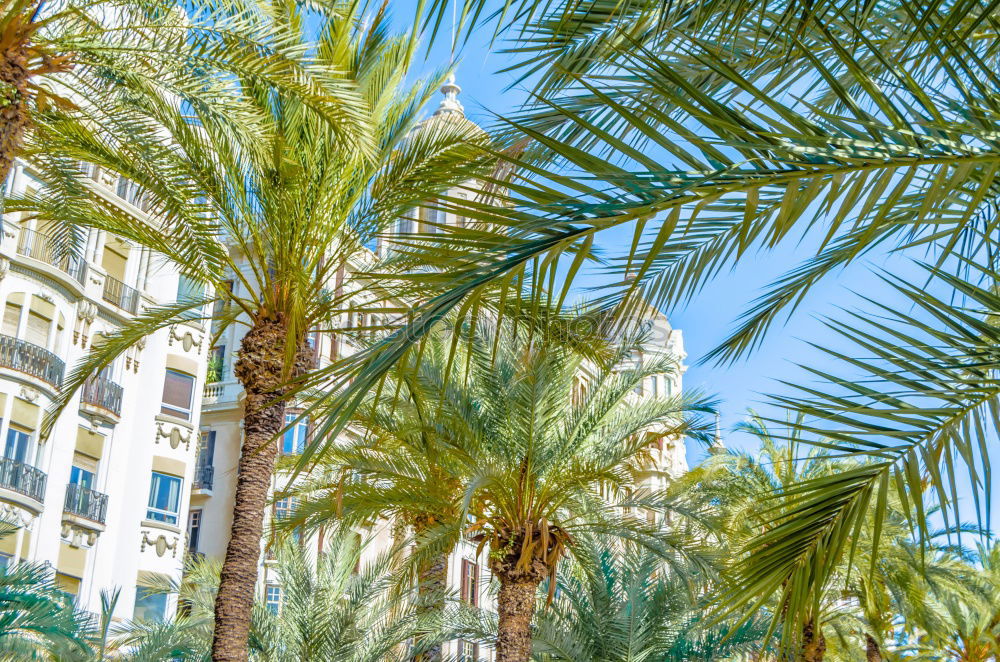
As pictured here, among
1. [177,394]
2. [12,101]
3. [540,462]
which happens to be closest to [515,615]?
[540,462]

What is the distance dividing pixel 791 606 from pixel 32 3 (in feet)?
27.2

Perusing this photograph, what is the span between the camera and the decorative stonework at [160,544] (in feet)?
94.6

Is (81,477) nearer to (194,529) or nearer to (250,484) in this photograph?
(194,529)

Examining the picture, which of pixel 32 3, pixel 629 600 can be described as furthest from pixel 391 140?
pixel 629 600

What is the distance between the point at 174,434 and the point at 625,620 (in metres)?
16.1

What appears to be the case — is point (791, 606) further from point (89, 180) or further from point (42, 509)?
point (89, 180)

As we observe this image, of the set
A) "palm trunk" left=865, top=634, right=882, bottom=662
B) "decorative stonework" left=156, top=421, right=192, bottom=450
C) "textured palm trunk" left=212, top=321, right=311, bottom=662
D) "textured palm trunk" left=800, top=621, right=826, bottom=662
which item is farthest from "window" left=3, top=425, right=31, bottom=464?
"palm trunk" left=865, top=634, right=882, bottom=662

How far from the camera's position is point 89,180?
28.5 m

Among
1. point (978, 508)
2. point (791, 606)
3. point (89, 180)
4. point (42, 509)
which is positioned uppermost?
point (89, 180)

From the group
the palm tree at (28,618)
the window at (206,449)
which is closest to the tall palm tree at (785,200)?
the palm tree at (28,618)

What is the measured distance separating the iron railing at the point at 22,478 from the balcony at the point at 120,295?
5172mm

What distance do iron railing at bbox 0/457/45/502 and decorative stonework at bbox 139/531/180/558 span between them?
12.4 feet

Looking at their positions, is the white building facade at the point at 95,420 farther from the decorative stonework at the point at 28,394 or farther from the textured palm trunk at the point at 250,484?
the textured palm trunk at the point at 250,484

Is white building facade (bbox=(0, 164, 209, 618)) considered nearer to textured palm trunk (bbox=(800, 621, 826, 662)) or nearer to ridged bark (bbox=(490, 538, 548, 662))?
ridged bark (bbox=(490, 538, 548, 662))
